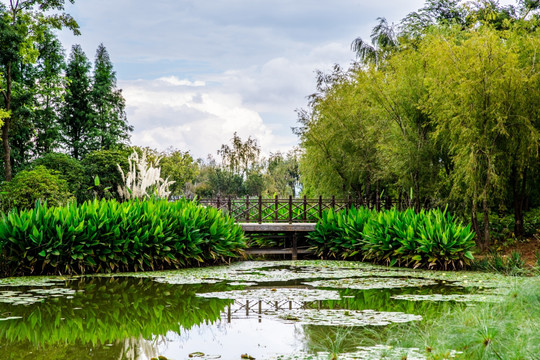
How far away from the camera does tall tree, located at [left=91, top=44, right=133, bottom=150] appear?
3469cm

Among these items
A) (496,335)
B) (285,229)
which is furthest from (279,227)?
(496,335)

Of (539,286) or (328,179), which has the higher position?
(328,179)

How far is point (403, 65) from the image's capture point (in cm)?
1587

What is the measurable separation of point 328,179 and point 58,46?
59.6ft

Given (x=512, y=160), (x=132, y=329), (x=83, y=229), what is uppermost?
(x=512, y=160)

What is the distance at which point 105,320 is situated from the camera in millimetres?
6551

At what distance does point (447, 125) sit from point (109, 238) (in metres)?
8.70

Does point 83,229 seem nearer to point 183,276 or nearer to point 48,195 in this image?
point 183,276

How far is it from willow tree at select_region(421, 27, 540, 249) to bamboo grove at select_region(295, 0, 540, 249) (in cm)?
2

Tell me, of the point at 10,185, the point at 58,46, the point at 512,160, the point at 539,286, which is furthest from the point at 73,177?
the point at 539,286

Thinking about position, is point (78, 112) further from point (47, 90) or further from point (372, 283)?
point (372, 283)

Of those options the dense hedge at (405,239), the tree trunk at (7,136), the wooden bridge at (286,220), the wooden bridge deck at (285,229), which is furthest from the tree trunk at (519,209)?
the tree trunk at (7,136)

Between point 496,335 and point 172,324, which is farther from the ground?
point 496,335

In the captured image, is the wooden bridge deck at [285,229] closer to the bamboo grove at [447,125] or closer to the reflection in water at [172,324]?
→ the bamboo grove at [447,125]
